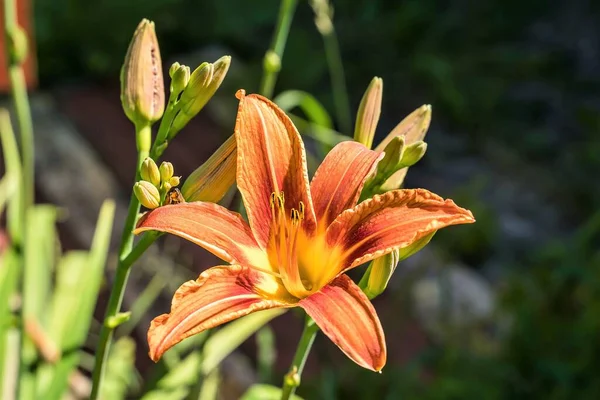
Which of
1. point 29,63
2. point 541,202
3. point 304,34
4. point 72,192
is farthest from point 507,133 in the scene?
point 29,63

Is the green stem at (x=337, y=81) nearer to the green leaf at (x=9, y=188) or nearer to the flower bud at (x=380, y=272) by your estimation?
the green leaf at (x=9, y=188)

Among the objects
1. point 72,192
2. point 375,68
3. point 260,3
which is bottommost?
point 72,192

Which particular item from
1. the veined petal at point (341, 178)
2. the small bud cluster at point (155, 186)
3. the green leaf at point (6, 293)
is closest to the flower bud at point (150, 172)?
the small bud cluster at point (155, 186)

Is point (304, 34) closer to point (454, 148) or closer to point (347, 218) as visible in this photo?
point (454, 148)

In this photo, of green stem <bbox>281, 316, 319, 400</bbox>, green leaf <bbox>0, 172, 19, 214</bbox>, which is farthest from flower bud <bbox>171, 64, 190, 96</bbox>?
green leaf <bbox>0, 172, 19, 214</bbox>

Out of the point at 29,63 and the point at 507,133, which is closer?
the point at 29,63

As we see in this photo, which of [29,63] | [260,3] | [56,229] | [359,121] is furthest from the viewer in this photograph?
[260,3]

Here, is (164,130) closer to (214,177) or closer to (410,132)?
(214,177)
